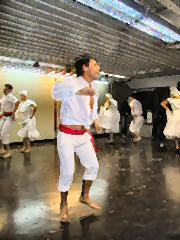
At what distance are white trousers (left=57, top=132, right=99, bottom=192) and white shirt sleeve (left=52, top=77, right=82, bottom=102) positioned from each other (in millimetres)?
423

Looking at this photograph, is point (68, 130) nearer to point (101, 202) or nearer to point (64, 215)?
point (64, 215)

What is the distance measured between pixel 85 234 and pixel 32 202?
4.02 feet

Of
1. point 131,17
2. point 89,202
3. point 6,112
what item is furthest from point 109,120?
point 89,202

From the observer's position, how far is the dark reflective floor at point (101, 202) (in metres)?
3.03

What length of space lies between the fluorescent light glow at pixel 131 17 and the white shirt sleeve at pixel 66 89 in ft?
5.04

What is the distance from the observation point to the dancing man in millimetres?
3355

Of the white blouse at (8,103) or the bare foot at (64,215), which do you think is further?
the white blouse at (8,103)

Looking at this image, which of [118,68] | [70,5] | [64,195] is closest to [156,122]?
[118,68]

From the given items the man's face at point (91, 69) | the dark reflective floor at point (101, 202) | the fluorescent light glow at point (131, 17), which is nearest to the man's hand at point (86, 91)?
the man's face at point (91, 69)

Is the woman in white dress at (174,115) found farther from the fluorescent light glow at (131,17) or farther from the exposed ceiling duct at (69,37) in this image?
the fluorescent light glow at (131,17)

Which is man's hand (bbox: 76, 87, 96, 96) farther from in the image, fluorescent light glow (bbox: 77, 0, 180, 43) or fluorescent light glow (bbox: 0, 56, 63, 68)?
fluorescent light glow (bbox: 0, 56, 63, 68)

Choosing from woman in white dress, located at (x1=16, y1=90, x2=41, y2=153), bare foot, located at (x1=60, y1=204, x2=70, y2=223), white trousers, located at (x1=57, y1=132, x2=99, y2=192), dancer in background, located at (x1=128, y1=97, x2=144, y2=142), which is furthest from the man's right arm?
dancer in background, located at (x1=128, y1=97, x2=144, y2=142)

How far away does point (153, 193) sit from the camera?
14.4ft

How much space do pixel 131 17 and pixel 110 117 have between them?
6.15 meters
